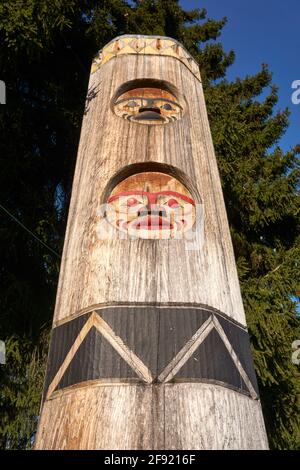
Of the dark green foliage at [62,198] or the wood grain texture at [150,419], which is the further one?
the dark green foliage at [62,198]

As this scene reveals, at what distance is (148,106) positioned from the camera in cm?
273

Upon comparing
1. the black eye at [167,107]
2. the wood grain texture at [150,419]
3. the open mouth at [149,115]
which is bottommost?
the wood grain texture at [150,419]

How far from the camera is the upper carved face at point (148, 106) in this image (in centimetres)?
261

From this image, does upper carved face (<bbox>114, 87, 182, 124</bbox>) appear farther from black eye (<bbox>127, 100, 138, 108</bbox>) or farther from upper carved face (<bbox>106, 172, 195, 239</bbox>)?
upper carved face (<bbox>106, 172, 195, 239</bbox>)

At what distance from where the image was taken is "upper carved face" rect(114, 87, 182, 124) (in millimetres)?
2607

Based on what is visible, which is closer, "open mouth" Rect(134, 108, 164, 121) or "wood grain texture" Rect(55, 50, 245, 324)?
"wood grain texture" Rect(55, 50, 245, 324)

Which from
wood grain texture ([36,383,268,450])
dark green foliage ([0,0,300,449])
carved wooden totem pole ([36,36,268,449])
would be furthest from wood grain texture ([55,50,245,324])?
dark green foliage ([0,0,300,449])

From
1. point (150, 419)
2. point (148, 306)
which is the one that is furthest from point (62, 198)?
point (150, 419)

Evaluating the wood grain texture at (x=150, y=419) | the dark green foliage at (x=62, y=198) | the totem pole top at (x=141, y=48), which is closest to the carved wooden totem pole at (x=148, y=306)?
the wood grain texture at (x=150, y=419)

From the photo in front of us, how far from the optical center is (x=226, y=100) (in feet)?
20.9

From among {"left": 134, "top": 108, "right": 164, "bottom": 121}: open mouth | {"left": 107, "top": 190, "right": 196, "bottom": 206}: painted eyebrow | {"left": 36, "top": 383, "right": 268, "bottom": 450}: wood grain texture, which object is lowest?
{"left": 36, "top": 383, "right": 268, "bottom": 450}: wood grain texture

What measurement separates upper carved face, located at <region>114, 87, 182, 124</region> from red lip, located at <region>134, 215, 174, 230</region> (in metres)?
0.76

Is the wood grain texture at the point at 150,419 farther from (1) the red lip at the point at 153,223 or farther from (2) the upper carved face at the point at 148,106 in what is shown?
(2) the upper carved face at the point at 148,106

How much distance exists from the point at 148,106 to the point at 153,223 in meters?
1.01
